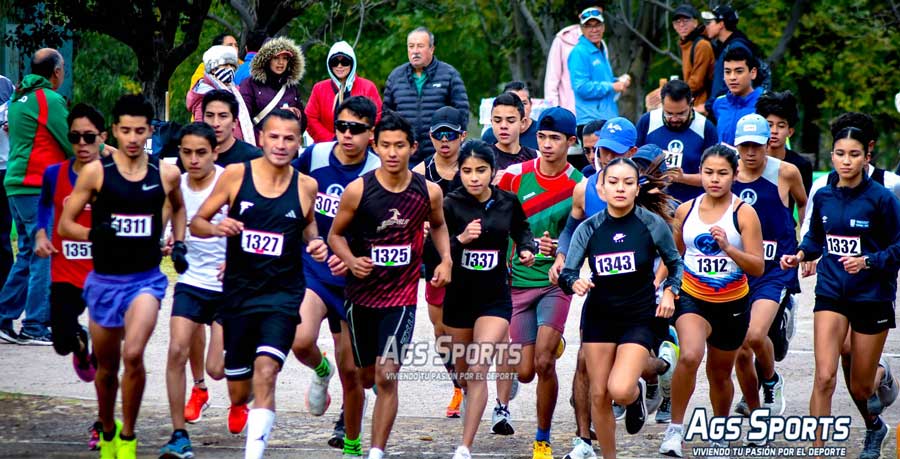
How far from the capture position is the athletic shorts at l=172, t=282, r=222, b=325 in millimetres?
8258

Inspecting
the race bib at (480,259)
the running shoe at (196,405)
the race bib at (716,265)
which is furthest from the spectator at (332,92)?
the race bib at (716,265)

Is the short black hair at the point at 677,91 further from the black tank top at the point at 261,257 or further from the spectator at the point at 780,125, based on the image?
the black tank top at the point at 261,257

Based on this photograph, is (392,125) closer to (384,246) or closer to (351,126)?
(351,126)

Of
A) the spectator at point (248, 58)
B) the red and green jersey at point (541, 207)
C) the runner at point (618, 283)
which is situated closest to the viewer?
the runner at point (618, 283)

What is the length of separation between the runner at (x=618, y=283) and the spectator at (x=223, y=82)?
13.1 feet

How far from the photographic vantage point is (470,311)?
27.2ft

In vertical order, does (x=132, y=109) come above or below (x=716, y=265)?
above

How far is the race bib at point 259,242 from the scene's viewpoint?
7410 millimetres

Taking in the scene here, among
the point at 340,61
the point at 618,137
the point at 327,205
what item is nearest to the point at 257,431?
the point at 327,205

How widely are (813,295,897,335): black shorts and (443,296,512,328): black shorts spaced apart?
1.94 meters

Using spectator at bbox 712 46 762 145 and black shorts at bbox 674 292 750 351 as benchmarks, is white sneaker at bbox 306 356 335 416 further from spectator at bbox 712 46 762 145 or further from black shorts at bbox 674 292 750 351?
spectator at bbox 712 46 762 145

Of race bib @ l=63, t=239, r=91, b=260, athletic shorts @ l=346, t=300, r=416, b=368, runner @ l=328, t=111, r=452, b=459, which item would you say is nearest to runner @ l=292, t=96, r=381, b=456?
athletic shorts @ l=346, t=300, r=416, b=368

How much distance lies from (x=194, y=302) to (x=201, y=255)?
30 cm

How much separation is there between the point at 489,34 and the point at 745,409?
2056 cm
